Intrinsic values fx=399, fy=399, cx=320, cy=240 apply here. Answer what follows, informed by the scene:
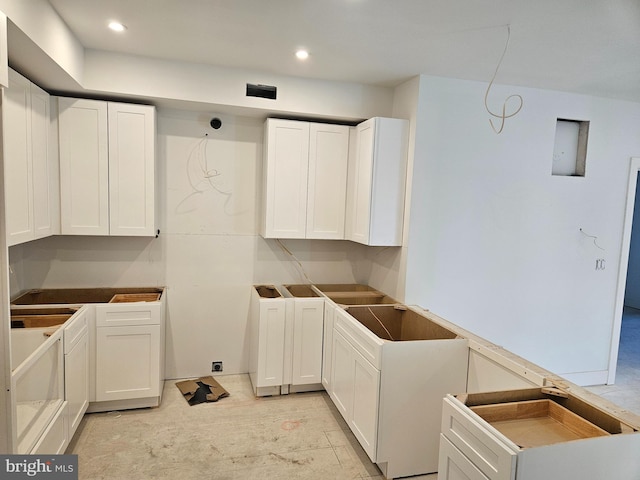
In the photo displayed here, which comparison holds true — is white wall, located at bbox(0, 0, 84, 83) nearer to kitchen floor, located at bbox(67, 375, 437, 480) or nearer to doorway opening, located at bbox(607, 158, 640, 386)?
kitchen floor, located at bbox(67, 375, 437, 480)

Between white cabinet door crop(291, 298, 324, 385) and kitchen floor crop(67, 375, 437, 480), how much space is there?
0.73 feet

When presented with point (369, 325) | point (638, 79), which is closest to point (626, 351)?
point (638, 79)

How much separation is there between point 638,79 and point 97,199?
4402 mm

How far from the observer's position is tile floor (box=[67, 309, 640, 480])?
2.50 m

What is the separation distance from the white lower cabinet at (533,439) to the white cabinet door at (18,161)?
8.11 ft

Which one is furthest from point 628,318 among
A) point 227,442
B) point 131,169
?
point 131,169

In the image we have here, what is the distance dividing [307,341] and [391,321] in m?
0.75

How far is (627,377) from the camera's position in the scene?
4.15m

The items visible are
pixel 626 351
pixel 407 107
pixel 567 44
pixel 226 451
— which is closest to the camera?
pixel 567 44

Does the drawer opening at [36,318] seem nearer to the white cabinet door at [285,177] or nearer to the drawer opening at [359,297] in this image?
the white cabinet door at [285,177]

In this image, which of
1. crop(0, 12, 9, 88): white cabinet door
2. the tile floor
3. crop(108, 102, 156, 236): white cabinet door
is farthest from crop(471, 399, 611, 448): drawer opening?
crop(108, 102, 156, 236): white cabinet door

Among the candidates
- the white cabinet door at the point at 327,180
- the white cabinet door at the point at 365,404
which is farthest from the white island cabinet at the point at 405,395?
the white cabinet door at the point at 327,180

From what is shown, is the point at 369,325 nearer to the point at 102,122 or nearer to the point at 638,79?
the point at 102,122

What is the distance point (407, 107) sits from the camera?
11.0 feet
